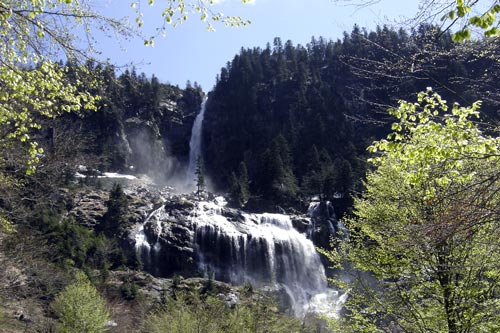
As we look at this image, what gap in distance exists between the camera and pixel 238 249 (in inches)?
1891

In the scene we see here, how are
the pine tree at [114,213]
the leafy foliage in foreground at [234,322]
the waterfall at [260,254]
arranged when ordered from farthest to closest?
1. the pine tree at [114,213]
2. the waterfall at [260,254]
3. the leafy foliage in foreground at [234,322]

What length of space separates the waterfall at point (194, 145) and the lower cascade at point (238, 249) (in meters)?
39.7

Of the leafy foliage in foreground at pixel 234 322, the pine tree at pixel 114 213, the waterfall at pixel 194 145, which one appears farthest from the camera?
the waterfall at pixel 194 145

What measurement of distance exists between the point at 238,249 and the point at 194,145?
5673 centimetres

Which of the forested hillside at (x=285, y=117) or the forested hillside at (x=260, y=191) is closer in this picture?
the forested hillside at (x=260, y=191)

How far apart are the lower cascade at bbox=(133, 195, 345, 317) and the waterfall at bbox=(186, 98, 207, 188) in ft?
130

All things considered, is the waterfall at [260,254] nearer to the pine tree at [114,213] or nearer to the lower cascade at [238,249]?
the lower cascade at [238,249]

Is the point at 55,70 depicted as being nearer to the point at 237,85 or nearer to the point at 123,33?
the point at 123,33

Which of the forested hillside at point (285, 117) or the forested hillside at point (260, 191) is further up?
the forested hillside at point (285, 117)

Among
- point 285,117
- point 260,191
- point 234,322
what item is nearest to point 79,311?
point 234,322

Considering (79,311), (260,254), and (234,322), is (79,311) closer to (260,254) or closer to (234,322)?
(234,322)

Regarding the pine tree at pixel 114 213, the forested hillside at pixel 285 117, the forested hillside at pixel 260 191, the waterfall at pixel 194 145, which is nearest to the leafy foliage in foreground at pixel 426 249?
the forested hillside at pixel 260 191

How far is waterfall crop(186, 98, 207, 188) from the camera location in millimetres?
94000

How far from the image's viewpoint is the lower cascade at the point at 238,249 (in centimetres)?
4538
